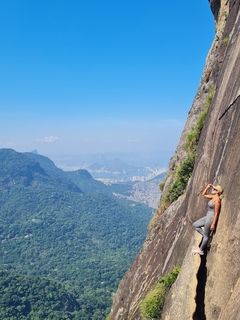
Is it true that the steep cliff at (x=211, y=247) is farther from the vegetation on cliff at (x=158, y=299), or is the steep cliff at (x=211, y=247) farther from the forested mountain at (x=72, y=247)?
the forested mountain at (x=72, y=247)

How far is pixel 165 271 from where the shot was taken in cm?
880

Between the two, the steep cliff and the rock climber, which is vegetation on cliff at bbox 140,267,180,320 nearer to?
the steep cliff

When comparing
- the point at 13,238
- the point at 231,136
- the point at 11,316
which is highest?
the point at 231,136

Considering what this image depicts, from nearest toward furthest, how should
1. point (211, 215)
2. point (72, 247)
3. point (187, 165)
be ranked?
1. point (211, 215)
2. point (187, 165)
3. point (72, 247)

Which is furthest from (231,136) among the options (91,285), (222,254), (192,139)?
(91,285)

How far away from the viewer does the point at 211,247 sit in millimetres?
6082

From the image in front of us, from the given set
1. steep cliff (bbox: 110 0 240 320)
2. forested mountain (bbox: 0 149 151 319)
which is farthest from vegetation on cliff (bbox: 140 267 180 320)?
forested mountain (bbox: 0 149 151 319)

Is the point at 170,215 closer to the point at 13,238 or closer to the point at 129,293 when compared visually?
the point at 129,293

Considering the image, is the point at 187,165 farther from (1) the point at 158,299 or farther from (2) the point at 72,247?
(2) the point at 72,247

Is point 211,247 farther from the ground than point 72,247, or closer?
farther from the ground

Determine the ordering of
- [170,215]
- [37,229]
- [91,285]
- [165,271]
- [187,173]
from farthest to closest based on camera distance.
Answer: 1. [37,229]
2. [91,285]
3. [187,173]
4. [170,215]
5. [165,271]

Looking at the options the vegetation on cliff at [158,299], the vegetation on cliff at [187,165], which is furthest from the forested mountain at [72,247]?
the vegetation on cliff at [158,299]

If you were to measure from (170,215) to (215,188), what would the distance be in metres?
4.94

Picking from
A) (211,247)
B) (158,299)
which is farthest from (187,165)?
(211,247)
